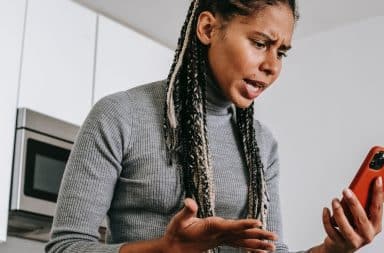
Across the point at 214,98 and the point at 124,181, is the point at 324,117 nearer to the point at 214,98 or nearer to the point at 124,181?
the point at 214,98

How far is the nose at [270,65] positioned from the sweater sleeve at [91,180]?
9.5 inches

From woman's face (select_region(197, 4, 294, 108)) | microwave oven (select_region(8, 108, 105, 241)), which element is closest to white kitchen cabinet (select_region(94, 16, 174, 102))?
microwave oven (select_region(8, 108, 105, 241))

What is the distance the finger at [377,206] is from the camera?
1100 mm

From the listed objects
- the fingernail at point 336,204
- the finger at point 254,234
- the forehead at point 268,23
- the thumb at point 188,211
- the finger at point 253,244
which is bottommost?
the finger at point 253,244

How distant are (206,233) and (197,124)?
33cm

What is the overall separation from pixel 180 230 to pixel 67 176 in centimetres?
27

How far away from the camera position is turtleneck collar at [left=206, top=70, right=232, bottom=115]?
118cm

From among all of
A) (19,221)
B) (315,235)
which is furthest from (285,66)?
(19,221)

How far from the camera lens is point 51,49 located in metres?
2.60

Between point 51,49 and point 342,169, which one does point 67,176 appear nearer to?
point 51,49

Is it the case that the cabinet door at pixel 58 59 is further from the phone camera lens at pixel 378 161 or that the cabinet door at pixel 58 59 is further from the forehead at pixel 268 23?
the phone camera lens at pixel 378 161

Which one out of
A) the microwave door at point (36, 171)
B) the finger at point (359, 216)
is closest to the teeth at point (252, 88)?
the finger at point (359, 216)

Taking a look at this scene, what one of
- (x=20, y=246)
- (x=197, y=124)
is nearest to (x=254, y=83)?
(x=197, y=124)

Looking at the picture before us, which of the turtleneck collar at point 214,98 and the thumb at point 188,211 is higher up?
the turtleneck collar at point 214,98
